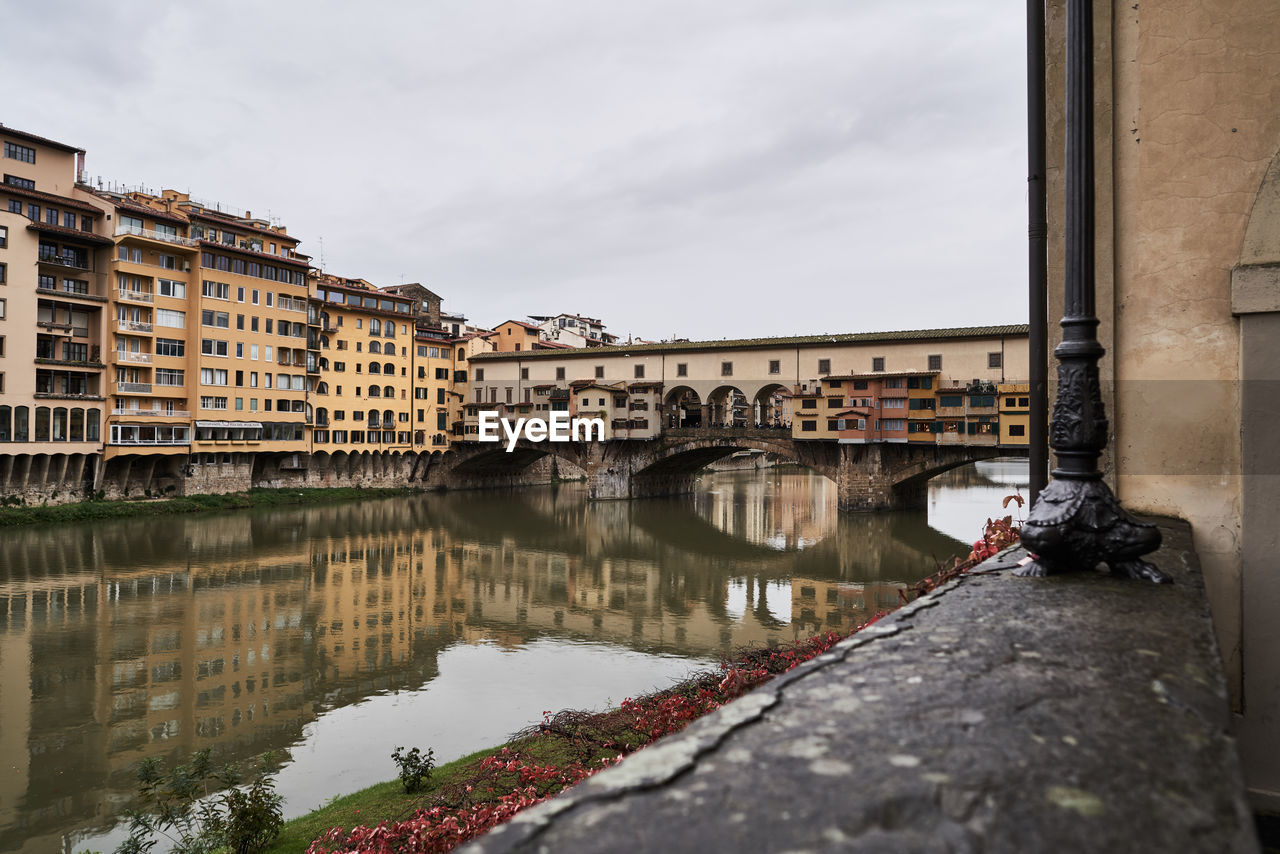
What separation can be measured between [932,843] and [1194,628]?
5.16 feet

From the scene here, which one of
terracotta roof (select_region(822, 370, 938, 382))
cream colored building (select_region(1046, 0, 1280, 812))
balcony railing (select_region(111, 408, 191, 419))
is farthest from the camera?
terracotta roof (select_region(822, 370, 938, 382))

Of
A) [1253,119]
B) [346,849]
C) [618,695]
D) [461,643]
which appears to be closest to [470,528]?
[461,643]

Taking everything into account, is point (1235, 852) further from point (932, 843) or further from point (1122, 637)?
point (1122, 637)

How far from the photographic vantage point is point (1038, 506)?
3.11 m

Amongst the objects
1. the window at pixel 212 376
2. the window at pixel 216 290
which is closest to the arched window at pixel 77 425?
the window at pixel 212 376

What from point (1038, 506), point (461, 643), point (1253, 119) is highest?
point (1253, 119)

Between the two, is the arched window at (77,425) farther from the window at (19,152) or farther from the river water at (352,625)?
the window at (19,152)

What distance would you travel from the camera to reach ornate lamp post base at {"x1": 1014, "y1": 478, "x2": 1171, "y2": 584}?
2.82 metres

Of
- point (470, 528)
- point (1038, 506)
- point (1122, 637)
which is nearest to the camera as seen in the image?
point (1122, 637)

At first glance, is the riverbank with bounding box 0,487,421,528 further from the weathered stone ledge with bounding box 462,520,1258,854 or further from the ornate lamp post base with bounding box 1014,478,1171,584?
the weathered stone ledge with bounding box 462,520,1258,854

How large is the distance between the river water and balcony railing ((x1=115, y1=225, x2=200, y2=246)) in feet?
49.3

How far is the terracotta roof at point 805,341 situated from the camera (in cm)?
4103

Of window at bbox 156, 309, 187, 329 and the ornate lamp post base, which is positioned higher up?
window at bbox 156, 309, 187, 329

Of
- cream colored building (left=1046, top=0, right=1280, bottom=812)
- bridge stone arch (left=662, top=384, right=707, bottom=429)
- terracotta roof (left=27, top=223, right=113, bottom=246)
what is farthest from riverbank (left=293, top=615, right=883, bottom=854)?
bridge stone arch (left=662, top=384, right=707, bottom=429)
